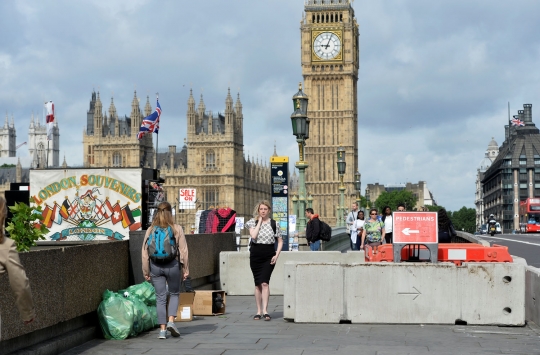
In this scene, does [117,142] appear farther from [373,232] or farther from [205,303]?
[205,303]

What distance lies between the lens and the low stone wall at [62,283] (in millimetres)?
8406

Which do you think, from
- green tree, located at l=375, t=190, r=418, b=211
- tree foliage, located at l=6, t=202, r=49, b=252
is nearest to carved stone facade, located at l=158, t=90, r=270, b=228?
green tree, located at l=375, t=190, r=418, b=211

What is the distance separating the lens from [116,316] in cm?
1075

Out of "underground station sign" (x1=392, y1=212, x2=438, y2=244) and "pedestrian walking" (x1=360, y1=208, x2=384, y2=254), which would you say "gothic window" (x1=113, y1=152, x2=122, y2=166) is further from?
"underground station sign" (x1=392, y1=212, x2=438, y2=244)

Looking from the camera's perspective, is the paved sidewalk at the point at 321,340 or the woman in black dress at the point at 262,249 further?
the woman in black dress at the point at 262,249

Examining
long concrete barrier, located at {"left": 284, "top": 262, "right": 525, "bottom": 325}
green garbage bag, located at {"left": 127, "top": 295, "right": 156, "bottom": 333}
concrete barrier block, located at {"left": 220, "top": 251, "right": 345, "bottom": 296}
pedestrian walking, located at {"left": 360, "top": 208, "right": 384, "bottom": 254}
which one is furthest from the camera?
pedestrian walking, located at {"left": 360, "top": 208, "right": 384, "bottom": 254}

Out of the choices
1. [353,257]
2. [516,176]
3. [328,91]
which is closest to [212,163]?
[328,91]

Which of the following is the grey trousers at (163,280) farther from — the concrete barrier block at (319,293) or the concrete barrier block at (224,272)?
the concrete barrier block at (224,272)

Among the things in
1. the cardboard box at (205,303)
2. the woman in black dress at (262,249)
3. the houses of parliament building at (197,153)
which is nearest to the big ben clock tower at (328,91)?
the houses of parliament building at (197,153)

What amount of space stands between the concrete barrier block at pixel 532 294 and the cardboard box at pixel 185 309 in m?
4.19

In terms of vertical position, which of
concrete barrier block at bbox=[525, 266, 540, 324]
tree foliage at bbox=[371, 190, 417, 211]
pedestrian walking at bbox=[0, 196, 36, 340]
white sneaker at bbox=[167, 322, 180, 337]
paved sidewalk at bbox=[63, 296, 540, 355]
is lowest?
paved sidewalk at bbox=[63, 296, 540, 355]

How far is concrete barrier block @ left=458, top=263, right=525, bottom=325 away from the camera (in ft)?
38.6

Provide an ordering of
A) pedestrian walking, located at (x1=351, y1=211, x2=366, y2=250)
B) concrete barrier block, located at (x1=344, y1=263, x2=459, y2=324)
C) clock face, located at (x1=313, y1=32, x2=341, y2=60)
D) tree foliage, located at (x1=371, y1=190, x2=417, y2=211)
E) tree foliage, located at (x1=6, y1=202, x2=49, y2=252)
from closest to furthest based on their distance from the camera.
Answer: tree foliage, located at (x1=6, y1=202, x2=49, y2=252)
concrete barrier block, located at (x1=344, y1=263, x2=459, y2=324)
pedestrian walking, located at (x1=351, y1=211, x2=366, y2=250)
clock face, located at (x1=313, y1=32, x2=341, y2=60)
tree foliage, located at (x1=371, y1=190, x2=417, y2=211)

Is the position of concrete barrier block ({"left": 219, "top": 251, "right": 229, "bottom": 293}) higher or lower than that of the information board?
lower
